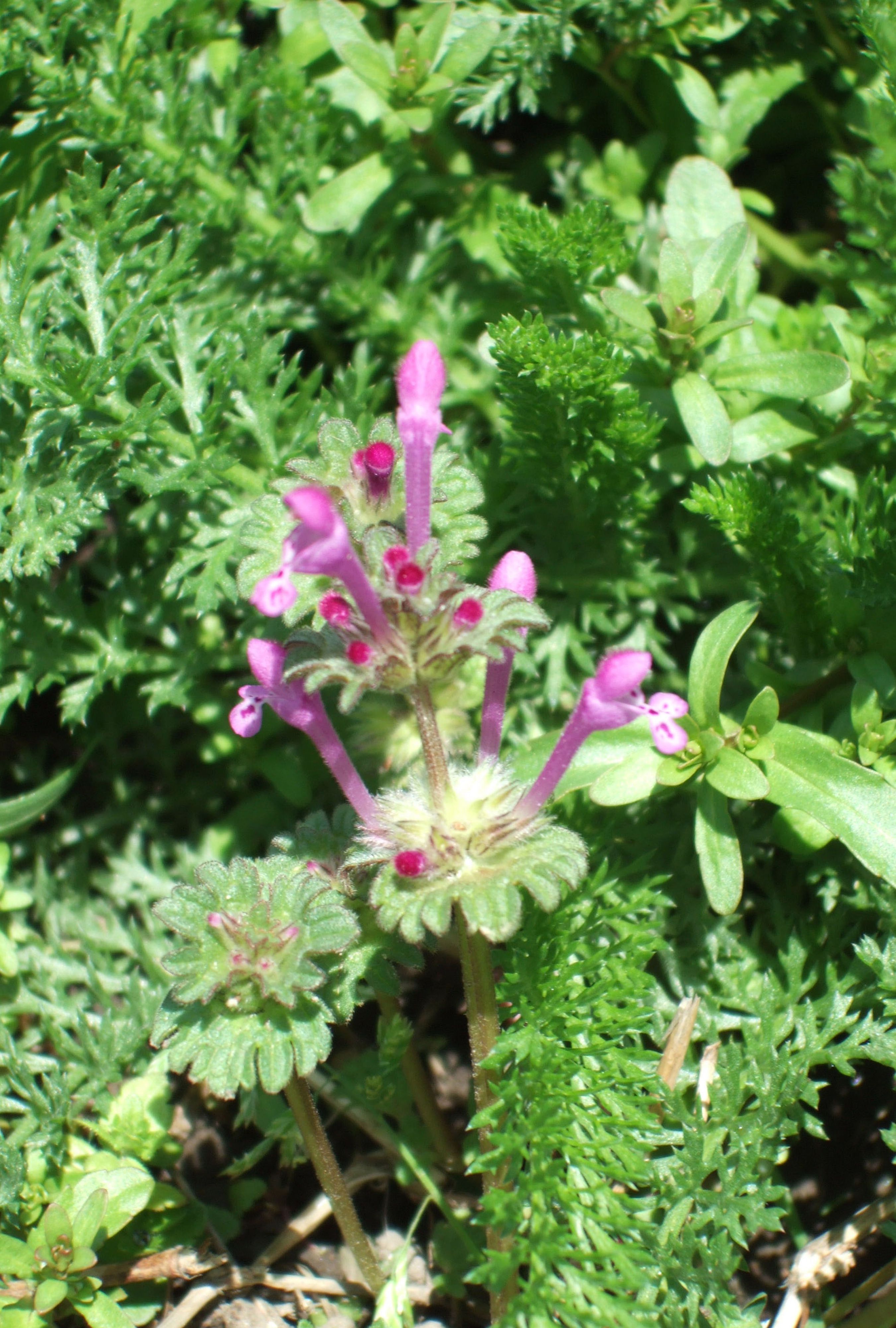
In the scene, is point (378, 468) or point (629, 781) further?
point (629, 781)

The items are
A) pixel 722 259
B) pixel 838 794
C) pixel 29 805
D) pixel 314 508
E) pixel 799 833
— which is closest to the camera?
pixel 314 508

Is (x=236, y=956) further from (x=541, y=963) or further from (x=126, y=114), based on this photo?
(x=126, y=114)

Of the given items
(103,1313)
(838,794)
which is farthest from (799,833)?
(103,1313)

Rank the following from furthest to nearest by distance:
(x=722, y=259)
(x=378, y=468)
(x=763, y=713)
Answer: (x=722, y=259), (x=763, y=713), (x=378, y=468)

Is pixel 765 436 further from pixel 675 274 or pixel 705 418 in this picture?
pixel 675 274

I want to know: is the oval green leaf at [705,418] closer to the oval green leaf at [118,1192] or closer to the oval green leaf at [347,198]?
the oval green leaf at [347,198]

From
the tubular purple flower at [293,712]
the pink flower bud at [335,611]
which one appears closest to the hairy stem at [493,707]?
the tubular purple flower at [293,712]
